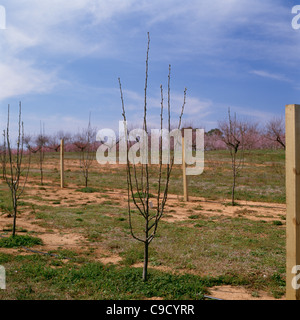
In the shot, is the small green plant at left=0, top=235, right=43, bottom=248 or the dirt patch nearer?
the dirt patch

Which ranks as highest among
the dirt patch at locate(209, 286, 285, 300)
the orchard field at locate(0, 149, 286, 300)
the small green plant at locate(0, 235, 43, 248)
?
the small green plant at locate(0, 235, 43, 248)

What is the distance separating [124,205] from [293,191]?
782cm

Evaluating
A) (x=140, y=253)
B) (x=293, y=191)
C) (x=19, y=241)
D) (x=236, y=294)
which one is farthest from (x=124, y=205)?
(x=293, y=191)

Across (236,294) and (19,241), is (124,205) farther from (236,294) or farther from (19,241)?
(236,294)

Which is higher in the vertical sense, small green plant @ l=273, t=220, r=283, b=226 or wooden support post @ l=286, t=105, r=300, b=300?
wooden support post @ l=286, t=105, r=300, b=300

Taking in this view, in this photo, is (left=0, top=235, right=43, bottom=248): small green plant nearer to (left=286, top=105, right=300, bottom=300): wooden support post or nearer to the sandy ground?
the sandy ground

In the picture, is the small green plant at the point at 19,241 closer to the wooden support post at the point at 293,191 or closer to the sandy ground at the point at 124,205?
the sandy ground at the point at 124,205

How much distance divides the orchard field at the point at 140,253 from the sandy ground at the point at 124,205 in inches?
0.8

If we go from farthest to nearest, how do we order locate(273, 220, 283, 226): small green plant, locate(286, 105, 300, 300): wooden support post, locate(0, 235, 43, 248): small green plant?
locate(273, 220, 283, 226): small green plant < locate(0, 235, 43, 248): small green plant < locate(286, 105, 300, 300): wooden support post

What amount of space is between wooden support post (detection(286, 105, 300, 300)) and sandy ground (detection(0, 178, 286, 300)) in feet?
2.93

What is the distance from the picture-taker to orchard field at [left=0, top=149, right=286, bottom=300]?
143 inches

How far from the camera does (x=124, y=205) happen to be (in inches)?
403

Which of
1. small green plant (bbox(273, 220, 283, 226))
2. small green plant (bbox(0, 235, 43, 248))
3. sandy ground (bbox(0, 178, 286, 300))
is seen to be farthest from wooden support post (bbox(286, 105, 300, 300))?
small green plant (bbox(273, 220, 283, 226))
